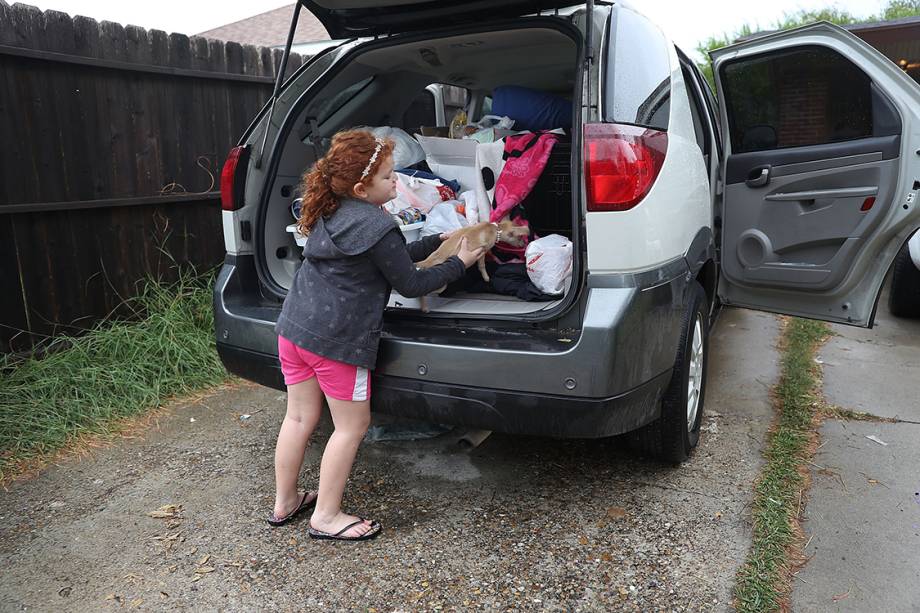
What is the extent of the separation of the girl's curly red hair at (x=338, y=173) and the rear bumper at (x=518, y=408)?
23.9 inches

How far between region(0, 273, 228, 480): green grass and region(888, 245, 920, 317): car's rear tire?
474 cm

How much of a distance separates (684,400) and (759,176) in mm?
1281

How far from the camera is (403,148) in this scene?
3496 millimetres

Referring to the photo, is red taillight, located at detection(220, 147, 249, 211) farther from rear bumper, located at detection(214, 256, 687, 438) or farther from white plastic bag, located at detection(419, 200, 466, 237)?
rear bumper, located at detection(214, 256, 687, 438)

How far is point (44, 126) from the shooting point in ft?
13.2

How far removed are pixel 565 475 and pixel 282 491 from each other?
1140 millimetres

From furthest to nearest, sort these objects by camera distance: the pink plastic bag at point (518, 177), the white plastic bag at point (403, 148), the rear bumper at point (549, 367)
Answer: the white plastic bag at point (403, 148), the pink plastic bag at point (518, 177), the rear bumper at point (549, 367)

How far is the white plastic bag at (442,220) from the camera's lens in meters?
3.03

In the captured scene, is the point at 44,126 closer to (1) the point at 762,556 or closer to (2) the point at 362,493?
(2) the point at 362,493

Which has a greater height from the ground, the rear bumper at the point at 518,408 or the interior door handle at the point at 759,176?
the interior door handle at the point at 759,176

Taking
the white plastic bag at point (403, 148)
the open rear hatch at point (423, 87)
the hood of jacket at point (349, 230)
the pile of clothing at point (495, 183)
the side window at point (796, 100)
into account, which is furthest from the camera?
the white plastic bag at point (403, 148)

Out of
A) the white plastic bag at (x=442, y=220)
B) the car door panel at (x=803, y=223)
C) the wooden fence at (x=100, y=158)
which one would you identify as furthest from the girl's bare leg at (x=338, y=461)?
the wooden fence at (x=100, y=158)

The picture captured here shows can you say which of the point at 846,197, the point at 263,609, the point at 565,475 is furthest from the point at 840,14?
the point at 263,609

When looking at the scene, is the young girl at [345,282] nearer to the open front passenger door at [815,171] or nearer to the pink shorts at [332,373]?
the pink shorts at [332,373]
